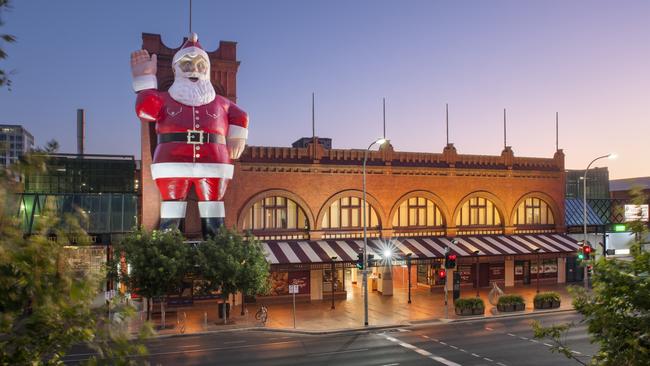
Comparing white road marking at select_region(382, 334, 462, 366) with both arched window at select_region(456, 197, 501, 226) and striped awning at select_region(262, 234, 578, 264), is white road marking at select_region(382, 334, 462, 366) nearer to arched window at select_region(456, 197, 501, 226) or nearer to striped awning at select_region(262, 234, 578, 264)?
striped awning at select_region(262, 234, 578, 264)

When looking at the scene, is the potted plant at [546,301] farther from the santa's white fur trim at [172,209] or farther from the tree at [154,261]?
the santa's white fur trim at [172,209]

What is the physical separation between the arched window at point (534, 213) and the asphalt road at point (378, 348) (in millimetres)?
17771

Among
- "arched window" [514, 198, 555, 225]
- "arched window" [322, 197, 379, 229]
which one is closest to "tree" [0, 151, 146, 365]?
"arched window" [322, 197, 379, 229]

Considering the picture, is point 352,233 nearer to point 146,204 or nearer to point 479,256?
point 479,256

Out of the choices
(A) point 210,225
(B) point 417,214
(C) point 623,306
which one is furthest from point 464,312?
(C) point 623,306

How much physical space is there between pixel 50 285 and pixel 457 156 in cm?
3892

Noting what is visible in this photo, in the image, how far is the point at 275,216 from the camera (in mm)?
36031

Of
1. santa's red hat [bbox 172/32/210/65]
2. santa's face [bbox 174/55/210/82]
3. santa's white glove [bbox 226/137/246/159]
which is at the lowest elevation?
santa's white glove [bbox 226/137/246/159]

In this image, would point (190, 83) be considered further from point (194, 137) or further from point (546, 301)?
point (546, 301)

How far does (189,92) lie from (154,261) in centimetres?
1022

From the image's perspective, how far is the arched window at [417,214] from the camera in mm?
39719

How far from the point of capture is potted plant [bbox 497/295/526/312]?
3081cm

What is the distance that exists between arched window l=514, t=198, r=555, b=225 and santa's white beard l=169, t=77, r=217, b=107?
94.9 ft

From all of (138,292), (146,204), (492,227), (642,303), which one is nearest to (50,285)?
(642,303)
